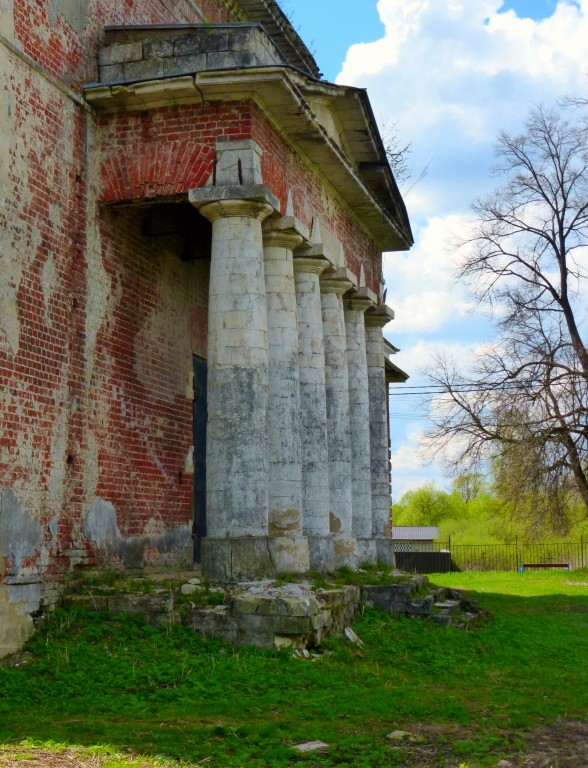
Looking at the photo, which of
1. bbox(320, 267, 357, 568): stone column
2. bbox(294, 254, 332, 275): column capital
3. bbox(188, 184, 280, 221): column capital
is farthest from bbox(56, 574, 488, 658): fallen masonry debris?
bbox(294, 254, 332, 275): column capital

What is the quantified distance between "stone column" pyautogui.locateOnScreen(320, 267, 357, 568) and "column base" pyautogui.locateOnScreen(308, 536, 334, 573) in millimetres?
1100

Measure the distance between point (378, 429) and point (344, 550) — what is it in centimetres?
402

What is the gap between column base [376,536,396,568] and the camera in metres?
18.6

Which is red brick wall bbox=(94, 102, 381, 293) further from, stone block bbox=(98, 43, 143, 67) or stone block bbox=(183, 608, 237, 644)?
stone block bbox=(183, 608, 237, 644)

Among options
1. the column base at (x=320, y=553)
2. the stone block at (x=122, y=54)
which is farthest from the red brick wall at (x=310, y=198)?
the column base at (x=320, y=553)

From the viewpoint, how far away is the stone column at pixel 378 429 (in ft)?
63.0

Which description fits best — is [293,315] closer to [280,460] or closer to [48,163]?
[280,460]

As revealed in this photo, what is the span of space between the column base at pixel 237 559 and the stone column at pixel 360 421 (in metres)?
5.91

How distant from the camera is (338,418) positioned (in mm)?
16141

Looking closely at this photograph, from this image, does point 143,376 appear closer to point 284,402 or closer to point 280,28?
point 284,402

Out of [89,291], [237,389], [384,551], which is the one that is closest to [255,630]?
[237,389]

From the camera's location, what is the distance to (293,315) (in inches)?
534

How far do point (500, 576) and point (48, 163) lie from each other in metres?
20.3

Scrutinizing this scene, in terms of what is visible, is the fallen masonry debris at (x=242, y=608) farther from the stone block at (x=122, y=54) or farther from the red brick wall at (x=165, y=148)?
the stone block at (x=122, y=54)
